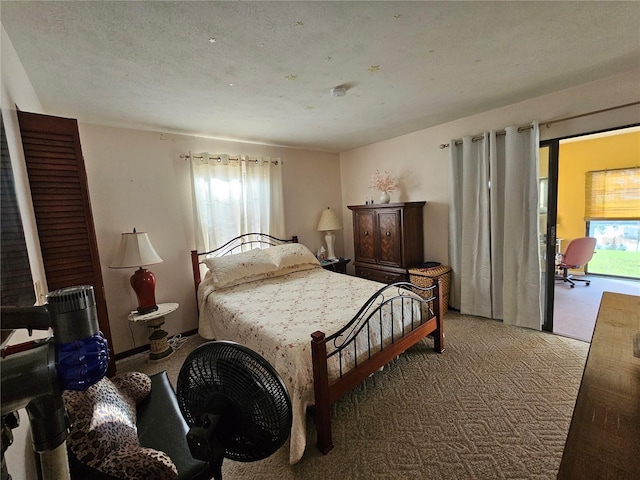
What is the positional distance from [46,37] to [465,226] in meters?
3.69

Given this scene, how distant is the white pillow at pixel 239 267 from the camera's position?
9.92 feet

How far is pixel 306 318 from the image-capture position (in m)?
2.13

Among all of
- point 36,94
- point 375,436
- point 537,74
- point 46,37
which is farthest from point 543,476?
point 36,94

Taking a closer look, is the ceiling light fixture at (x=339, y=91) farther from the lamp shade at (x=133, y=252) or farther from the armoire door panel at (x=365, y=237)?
the lamp shade at (x=133, y=252)

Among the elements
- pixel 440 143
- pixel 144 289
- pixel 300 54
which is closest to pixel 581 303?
pixel 440 143

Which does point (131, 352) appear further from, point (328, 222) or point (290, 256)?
point (328, 222)

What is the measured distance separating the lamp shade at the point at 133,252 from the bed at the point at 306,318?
579 millimetres

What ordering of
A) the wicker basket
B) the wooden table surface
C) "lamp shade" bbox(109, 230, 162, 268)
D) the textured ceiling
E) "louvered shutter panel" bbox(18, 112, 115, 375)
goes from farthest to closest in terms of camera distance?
the wicker basket < "lamp shade" bbox(109, 230, 162, 268) < "louvered shutter panel" bbox(18, 112, 115, 375) < the textured ceiling < the wooden table surface

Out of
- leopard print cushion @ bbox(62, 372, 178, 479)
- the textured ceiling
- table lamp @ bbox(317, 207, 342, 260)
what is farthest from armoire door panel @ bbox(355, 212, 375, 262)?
leopard print cushion @ bbox(62, 372, 178, 479)

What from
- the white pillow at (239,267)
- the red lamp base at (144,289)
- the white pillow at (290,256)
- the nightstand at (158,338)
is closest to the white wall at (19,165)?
the red lamp base at (144,289)

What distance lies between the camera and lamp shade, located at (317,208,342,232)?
4.30 meters

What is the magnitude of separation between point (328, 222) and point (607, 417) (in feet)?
11.9

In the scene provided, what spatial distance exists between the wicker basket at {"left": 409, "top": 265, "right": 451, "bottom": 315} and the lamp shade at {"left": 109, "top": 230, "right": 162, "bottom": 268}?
9.40ft

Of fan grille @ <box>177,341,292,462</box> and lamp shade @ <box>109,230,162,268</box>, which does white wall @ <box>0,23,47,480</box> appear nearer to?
fan grille @ <box>177,341,292,462</box>
